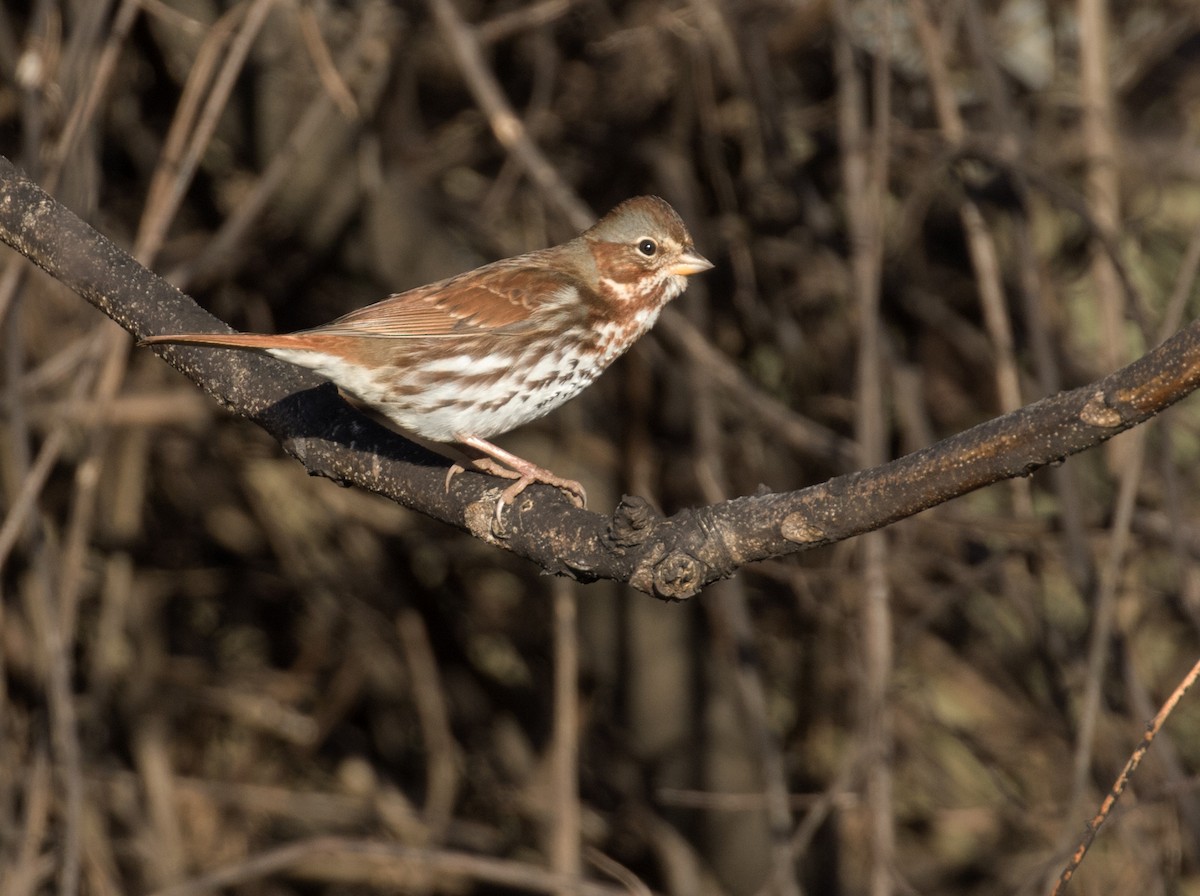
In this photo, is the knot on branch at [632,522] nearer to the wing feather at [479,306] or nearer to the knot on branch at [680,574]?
the knot on branch at [680,574]

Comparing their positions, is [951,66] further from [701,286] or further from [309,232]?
[309,232]

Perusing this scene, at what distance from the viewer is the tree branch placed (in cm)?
226

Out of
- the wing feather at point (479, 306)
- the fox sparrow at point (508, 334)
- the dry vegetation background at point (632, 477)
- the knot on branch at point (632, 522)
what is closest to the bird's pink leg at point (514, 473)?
the fox sparrow at point (508, 334)

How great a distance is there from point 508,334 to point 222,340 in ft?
3.24

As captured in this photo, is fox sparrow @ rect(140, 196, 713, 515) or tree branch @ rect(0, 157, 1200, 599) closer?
tree branch @ rect(0, 157, 1200, 599)

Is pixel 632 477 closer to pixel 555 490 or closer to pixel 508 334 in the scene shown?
pixel 508 334

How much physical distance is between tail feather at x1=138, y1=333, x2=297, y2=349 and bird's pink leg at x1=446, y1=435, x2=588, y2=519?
0.52 metres

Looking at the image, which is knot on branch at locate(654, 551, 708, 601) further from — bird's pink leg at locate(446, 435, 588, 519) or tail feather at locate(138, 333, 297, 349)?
tail feather at locate(138, 333, 297, 349)

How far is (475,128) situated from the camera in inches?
225

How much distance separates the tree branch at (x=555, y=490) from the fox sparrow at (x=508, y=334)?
167mm

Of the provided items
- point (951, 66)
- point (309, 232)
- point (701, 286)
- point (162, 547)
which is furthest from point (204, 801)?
point (951, 66)

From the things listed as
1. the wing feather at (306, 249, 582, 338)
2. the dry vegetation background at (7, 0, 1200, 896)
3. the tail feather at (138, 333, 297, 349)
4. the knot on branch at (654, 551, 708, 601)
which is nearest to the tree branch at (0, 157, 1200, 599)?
the knot on branch at (654, 551, 708, 601)

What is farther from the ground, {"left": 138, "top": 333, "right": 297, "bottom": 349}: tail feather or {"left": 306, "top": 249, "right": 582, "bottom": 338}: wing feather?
{"left": 306, "top": 249, "right": 582, "bottom": 338}: wing feather

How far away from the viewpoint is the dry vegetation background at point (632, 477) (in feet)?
16.5
